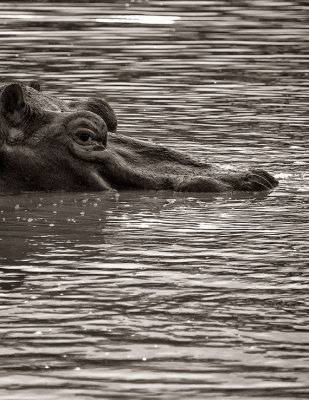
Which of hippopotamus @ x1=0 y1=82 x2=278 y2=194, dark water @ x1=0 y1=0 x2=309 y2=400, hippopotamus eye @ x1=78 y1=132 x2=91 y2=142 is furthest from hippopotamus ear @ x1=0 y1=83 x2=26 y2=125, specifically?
dark water @ x1=0 y1=0 x2=309 y2=400

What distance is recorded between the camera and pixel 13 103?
12.9 m

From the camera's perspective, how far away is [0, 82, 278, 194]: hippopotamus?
12898mm

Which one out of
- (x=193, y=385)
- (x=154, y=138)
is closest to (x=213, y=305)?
(x=193, y=385)

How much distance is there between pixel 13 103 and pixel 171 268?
12.3 feet

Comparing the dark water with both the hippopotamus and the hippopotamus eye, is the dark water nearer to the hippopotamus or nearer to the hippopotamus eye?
the hippopotamus

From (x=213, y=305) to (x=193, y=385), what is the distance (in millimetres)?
1526

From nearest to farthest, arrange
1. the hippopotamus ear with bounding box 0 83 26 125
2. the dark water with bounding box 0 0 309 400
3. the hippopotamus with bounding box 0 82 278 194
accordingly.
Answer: the dark water with bounding box 0 0 309 400
the hippopotamus ear with bounding box 0 83 26 125
the hippopotamus with bounding box 0 82 278 194

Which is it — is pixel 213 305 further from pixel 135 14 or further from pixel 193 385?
pixel 135 14

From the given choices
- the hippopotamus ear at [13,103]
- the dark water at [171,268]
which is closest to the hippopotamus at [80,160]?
the hippopotamus ear at [13,103]

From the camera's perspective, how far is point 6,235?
11.1 meters

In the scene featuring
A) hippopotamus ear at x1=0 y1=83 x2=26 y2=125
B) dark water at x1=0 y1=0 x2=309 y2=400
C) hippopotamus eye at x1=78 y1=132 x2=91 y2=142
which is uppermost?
hippopotamus ear at x1=0 y1=83 x2=26 y2=125

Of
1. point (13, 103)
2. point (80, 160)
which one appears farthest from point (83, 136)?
point (13, 103)

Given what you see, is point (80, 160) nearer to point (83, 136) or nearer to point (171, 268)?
point (83, 136)

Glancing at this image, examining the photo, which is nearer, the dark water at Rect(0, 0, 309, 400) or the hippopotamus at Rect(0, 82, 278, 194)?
the dark water at Rect(0, 0, 309, 400)
